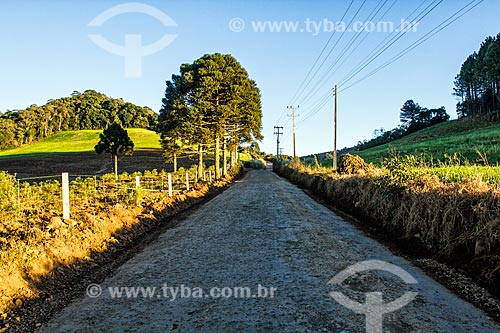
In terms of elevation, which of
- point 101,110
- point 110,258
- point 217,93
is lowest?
point 110,258

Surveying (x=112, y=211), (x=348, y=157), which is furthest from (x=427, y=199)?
(x=348, y=157)

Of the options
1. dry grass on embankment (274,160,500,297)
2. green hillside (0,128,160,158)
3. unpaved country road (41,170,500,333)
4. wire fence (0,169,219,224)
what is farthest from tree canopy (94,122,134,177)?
green hillside (0,128,160,158)

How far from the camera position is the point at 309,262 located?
5.91m

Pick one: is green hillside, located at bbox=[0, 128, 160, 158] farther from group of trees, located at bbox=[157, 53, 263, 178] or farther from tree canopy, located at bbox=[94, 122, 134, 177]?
group of trees, located at bbox=[157, 53, 263, 178]

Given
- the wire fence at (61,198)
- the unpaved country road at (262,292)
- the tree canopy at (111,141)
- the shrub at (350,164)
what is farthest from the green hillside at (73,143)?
the unpaved country road at (262,292)

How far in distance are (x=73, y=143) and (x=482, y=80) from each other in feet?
312

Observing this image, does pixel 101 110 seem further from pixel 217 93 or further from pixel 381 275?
pixel 381 275

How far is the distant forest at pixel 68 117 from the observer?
9787cm

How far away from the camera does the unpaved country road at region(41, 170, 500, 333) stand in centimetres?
365

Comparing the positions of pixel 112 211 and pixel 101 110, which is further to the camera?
pixel 101 110

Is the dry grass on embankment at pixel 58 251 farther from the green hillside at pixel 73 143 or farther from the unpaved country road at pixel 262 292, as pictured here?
the green hillside at pixel 73 143

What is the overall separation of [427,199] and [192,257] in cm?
489

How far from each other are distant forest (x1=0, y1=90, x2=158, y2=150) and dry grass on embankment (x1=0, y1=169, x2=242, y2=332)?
3661 inches

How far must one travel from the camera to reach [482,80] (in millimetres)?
70750
